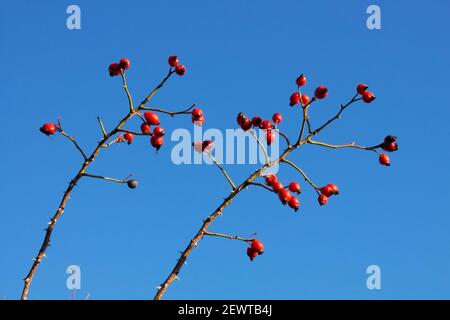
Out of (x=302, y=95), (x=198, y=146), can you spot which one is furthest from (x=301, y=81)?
(x=198, y=146)

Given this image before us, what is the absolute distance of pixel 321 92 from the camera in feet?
17.0

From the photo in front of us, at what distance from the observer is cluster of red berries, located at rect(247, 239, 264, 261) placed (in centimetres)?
490

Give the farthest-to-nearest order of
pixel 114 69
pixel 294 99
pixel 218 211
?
1. pixel 114 69
2. pixel 294 99
3. pixel 218 211

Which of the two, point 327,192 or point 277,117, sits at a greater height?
point 277,117

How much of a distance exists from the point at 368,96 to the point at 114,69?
2343 mm

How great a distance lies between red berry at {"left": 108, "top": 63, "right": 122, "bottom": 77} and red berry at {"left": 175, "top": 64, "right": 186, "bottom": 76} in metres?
0.54

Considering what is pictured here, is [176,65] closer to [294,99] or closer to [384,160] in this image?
[294,99]

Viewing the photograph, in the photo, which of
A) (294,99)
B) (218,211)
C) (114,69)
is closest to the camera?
(218,211)

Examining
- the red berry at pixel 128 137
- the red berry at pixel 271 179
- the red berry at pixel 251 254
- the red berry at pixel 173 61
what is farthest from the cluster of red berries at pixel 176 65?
the red berry at pixel 251 254

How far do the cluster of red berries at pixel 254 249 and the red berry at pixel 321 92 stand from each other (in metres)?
1.38

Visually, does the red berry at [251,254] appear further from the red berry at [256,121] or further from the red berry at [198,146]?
the red berry at [256,121]
